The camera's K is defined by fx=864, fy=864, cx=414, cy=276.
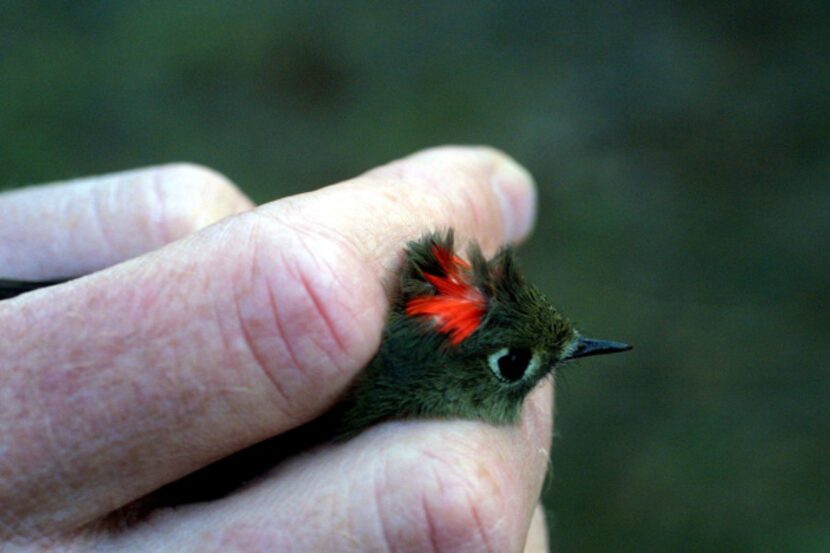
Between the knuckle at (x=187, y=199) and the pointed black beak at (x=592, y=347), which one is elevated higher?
the knuckle at (x=187, y=199)

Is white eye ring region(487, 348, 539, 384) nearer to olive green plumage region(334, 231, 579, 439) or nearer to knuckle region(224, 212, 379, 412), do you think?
olive green plumage region(334, 231, 579, 439)

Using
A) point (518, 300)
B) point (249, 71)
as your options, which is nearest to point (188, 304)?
point (518, 300)

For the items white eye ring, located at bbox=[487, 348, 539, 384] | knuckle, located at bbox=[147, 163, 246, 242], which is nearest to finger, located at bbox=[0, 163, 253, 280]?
knuckle, located at bbox=[147, 163, 246, 242]

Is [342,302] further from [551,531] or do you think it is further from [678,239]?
[678,239]

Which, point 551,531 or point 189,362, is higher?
point 189,362

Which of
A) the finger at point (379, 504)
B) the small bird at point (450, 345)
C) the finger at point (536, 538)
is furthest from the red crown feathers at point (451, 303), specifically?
the finger at point (536, 538)

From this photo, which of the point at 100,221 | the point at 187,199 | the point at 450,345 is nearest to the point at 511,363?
the point at 450,345

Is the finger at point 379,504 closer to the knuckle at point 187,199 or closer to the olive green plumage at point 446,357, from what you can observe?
the olive green plumage at point 446,357
